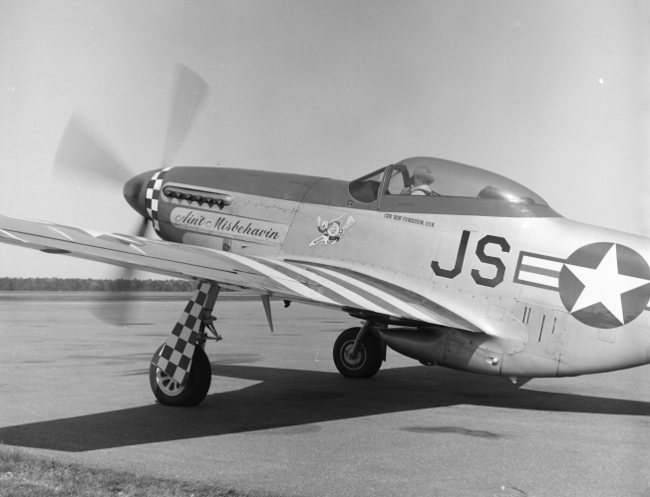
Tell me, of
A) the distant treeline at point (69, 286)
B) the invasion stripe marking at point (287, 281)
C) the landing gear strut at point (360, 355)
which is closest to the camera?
the invasion stripe marking at point (287, 281)

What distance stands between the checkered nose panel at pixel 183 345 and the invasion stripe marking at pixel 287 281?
0.46 m

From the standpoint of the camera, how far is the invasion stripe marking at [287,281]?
6.61 m

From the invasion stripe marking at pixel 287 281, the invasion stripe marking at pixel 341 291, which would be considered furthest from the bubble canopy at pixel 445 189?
the invasion stripe marking at pixel 287 281

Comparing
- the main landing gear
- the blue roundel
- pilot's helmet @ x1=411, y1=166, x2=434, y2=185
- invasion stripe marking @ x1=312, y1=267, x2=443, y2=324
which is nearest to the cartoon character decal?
invasion stripe marking @ x1=312, y1=267, x2=443, y2=324

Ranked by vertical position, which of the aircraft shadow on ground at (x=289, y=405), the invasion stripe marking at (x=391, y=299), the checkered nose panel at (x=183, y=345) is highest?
the invasion stripe marking at (x=391, y=299)

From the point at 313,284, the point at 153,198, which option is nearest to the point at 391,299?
the point at 313,284

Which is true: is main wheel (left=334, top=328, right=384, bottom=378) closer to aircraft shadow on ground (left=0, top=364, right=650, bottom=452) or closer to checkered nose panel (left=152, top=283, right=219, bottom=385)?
aircraft shadow on ground (left=0, top=364, right=650, bottom=452)

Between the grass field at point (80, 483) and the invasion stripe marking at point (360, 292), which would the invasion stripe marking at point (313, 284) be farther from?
the grass field at point (80, 483)

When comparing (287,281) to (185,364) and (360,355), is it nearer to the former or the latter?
(185,364)

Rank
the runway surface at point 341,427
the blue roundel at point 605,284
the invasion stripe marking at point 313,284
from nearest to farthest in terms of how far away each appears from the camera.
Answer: the runway surface at point 341,427
the invasion stripe marking at point 313,284
the blue roundel at point 605,284

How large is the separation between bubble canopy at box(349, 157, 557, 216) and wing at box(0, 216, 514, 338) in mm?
1014

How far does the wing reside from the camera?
5758 mm

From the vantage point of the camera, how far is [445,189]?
25.5 feet

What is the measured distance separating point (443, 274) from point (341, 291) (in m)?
1.28
